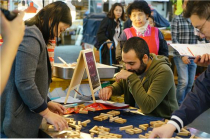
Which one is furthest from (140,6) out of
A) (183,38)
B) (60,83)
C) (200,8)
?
(200,8)

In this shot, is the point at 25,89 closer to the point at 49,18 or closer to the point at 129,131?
the point at 49,18

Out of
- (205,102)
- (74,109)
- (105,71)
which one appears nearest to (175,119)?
(205,102)

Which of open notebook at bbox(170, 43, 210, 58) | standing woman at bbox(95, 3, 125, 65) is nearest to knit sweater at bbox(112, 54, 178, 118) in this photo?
open notebook at bbox(170, 43, 210, 58)

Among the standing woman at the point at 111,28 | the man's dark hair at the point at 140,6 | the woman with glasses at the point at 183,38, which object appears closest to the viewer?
the man's dark hair at the point at 140,6

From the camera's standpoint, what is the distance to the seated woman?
13.5ft

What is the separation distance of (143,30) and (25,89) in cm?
275

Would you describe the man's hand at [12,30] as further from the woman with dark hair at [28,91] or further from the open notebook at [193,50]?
the open notebook at [193,50]

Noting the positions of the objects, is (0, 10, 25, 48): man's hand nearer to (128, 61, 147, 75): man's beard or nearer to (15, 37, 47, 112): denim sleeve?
(15, 37, 47, 112): denim sleeve

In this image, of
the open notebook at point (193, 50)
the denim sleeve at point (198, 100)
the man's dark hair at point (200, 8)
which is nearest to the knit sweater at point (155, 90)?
the open notebook at point (193, 50)

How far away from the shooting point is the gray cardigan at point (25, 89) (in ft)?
5.69

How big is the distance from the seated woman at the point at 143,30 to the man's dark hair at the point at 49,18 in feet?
6.92

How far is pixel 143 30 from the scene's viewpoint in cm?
425

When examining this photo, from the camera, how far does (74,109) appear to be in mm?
2752

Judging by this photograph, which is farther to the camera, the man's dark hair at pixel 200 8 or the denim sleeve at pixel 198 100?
the denim sleeve at pixel 198 100
